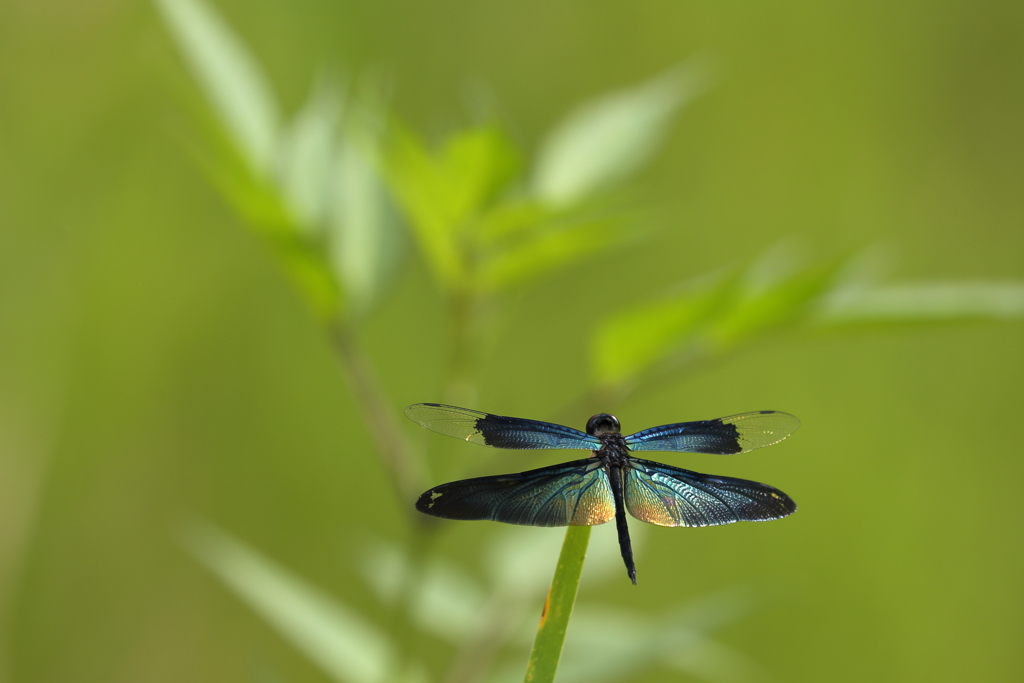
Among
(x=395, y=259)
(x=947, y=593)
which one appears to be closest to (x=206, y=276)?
(x=395, y=259)

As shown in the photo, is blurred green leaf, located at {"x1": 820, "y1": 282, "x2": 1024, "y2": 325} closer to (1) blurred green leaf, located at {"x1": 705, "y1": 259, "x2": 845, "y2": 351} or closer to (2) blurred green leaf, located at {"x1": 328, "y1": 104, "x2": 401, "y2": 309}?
(1) blurred green leaf, located at {"x1": 705, "y1": 259, "x2": 845, "y2": 351}

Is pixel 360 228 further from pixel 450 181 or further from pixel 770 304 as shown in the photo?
pixel 770 304

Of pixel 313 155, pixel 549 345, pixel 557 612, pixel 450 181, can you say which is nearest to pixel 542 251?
pixel 450 181

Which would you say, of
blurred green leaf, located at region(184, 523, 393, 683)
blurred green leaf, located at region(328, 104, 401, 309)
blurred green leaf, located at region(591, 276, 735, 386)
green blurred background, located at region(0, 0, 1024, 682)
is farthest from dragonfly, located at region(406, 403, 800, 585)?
green blurred background, located at region(0, 0, 1024, 682)

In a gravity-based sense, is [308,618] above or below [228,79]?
below

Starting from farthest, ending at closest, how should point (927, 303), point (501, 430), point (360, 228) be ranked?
point (360, 228), point (927, 303), point (501, 430)

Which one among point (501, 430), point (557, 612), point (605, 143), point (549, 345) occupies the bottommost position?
point (557, 612)

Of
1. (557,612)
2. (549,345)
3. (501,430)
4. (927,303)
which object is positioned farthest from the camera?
(549,345)
